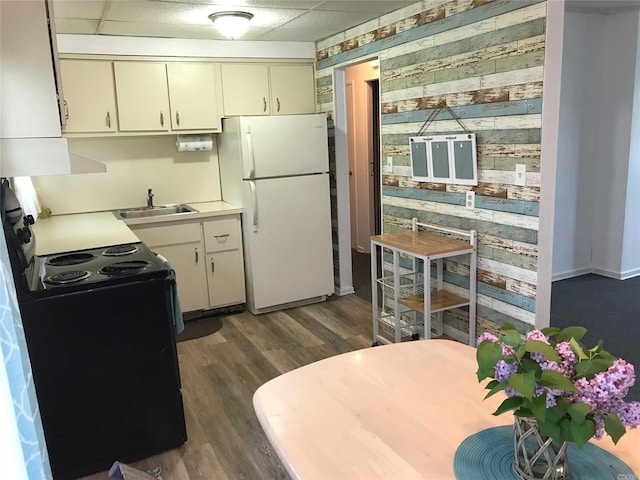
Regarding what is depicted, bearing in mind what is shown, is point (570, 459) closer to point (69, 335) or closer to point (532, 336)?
point (532, 336)

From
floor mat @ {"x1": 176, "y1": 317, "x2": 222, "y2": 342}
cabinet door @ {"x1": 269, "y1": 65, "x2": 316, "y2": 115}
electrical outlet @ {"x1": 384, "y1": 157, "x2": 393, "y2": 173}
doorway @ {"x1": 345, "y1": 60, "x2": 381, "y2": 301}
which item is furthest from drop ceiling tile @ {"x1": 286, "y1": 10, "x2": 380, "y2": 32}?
floor mat @ {"x1": 176, "y1": 317, "x2": 222, "y2": 342}

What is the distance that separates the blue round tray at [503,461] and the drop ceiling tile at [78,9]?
305 centimetres

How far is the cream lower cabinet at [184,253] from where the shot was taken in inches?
157

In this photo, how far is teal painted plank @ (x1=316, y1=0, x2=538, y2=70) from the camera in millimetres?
2746

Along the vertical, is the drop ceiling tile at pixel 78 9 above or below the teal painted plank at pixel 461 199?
above

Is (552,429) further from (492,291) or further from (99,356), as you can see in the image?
(492,291)

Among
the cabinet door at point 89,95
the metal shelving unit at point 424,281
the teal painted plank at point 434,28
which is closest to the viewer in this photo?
the teal painted plank at point 434,28

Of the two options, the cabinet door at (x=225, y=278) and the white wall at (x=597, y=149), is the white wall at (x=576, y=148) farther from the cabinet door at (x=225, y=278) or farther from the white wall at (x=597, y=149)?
the cabinet door at (x=225, y=278)

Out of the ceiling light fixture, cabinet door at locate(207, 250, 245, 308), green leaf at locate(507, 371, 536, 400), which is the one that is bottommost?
cabinet door at locate(207, 250, 245, 308)

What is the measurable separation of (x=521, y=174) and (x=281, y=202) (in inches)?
78.1

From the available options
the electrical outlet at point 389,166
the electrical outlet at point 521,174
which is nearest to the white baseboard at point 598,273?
the electrical outlet at point 389,166

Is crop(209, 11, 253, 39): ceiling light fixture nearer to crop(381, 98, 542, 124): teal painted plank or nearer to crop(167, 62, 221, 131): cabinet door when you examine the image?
crop(167, 62, 221, 131): cabinet door

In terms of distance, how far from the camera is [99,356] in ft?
7.60

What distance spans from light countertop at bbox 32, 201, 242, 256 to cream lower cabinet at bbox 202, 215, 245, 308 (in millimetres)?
109
